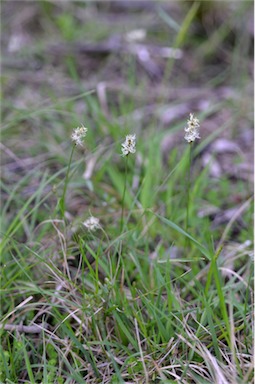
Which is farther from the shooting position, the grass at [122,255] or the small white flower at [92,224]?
the small white flower at [92,224]

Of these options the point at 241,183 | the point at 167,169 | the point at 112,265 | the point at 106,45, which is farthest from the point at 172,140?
the point at 112,265

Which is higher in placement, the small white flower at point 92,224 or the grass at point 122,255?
the small white flower at point 92,224

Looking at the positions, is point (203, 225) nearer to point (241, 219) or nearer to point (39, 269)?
point (241, 219)

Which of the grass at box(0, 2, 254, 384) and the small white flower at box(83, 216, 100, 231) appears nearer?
the grass at box(0, 2, 254, 384)

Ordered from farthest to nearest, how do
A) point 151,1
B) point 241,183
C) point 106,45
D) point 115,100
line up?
point 151,1
point 106,45
point 115,100
point 241,183

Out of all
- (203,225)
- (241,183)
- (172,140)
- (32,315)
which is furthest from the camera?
(172,140)

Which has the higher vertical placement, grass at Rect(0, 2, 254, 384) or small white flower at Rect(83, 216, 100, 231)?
small white flower at Rect(83, 216, 100, 231)

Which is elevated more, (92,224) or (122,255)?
(92,224)

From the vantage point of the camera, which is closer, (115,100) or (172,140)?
(172,140)
